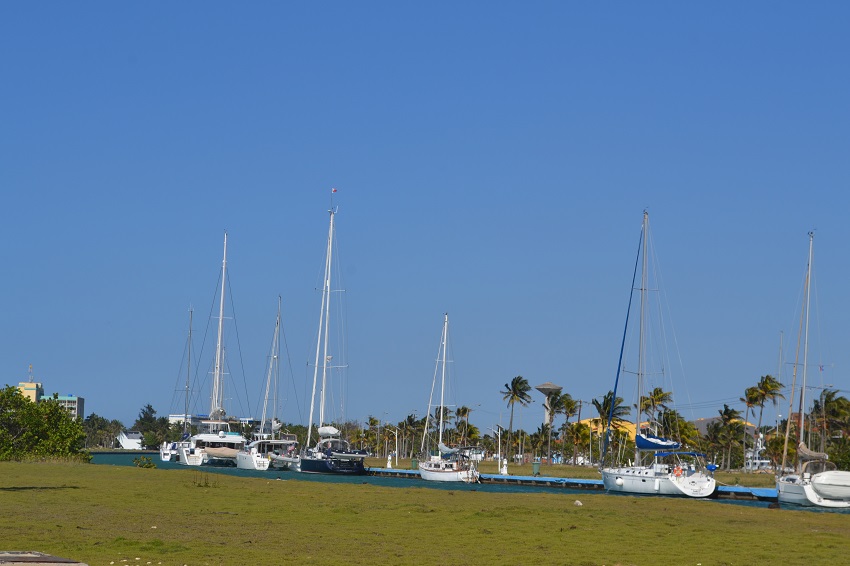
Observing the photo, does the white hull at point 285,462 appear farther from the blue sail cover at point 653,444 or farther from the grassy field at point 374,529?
the grassy field at point 374,529

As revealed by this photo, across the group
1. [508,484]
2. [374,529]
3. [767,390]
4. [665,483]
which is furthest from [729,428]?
[374,529]

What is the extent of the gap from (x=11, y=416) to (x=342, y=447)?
127ft

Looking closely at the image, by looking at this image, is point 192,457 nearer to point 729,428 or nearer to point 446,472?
point 446,472

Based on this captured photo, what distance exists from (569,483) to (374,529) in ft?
219

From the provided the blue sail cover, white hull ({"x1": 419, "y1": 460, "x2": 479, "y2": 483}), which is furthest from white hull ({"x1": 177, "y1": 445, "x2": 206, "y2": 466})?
the blue sail cover

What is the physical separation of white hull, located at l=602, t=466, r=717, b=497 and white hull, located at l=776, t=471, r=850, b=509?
730 cm

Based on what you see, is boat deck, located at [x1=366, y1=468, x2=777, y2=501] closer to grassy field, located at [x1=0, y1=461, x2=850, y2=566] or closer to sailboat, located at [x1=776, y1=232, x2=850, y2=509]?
sailboat, located at [x1=776, y1=232, x2=850, y2=509]

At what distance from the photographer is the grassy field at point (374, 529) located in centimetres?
2625

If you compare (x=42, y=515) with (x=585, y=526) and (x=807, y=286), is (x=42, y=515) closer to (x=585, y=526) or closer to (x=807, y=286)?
(x=585, y=526)

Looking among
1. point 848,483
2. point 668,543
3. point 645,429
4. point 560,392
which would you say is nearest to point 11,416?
point 645,429

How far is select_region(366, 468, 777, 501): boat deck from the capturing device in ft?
264

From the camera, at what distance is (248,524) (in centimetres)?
3362

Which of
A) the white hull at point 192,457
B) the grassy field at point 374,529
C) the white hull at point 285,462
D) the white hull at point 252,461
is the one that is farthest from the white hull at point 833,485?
the white hull at point 192,457

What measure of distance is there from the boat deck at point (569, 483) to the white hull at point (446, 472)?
4.20m
